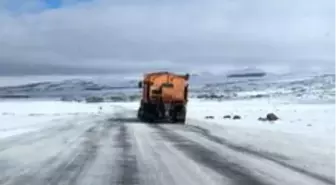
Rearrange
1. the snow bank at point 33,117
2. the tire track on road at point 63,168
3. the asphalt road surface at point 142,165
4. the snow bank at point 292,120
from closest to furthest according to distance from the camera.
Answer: the tire track on road at point 63,168 < the asphalt road surface at point 142,165 < the snow bank at point 292,120 < the snow bank at point 33,117

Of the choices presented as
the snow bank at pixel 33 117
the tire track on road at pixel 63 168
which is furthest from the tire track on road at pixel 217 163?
the snow bank at pixel 33 117

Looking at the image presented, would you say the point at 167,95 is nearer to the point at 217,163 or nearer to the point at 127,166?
the point at 217,163

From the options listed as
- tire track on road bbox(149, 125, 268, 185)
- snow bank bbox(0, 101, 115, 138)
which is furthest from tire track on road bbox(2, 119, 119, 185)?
snow bank bbox(0, 101, 115, 138)

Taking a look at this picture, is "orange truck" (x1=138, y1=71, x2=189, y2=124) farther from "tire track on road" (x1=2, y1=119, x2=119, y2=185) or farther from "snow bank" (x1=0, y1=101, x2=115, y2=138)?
"tire track on road" (x1=2, y1=119, x2=119, y2=185)

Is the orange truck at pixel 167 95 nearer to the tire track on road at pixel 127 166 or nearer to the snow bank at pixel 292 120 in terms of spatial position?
the snow bank at pixel 292 120

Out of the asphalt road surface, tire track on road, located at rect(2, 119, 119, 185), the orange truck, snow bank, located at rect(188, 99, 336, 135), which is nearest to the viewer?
tire track on road, located at rect(2, 119, 119, 185)

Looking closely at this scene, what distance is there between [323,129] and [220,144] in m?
11.6

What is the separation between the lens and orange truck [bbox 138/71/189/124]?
45469mm

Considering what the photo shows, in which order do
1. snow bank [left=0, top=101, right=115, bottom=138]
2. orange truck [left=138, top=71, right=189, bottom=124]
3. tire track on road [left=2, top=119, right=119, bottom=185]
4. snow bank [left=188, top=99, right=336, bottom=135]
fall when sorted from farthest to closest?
orange truck [left=138, top=71, right=189, bottom=124] < snow bank [left=0, top=101, right=115, bottom=138] < snow bank [left=188, top=99, right=336, bottom=135] < tire track on road [left=2, top=119, right=119, bottom=185]

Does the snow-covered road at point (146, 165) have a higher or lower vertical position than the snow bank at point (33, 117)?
higher

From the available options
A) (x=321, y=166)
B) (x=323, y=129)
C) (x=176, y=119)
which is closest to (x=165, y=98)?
(x=176, y=119)

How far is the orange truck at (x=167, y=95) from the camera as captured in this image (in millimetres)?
45469

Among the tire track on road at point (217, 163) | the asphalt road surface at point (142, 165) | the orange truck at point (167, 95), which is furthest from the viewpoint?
the orange truck at point (167, 95)

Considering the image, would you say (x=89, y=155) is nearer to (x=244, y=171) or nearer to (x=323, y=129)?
(x=244, y=171)
